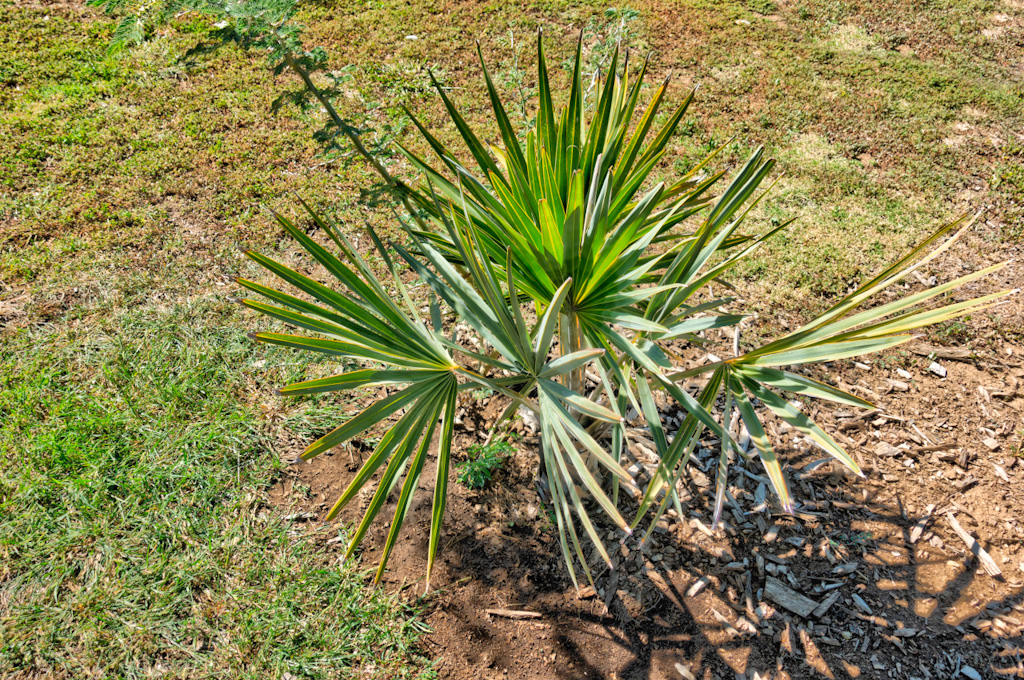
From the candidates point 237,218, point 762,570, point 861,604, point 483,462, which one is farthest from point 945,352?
point 237,218

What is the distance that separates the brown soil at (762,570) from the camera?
231cm

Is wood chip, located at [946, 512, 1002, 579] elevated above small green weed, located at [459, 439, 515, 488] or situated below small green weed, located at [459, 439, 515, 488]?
below

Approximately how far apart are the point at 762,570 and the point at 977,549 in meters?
0.99

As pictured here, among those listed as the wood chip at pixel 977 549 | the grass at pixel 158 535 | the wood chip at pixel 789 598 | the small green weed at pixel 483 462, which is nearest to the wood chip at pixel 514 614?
the grass at pixel 158 535

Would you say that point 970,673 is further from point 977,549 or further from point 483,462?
point 483,462

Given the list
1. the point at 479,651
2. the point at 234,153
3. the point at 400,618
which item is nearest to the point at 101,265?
the point at 234,153

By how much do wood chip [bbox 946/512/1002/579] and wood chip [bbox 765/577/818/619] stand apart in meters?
0.82

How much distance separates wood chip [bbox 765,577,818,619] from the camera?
242cm

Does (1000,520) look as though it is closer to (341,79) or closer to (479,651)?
(479,651)

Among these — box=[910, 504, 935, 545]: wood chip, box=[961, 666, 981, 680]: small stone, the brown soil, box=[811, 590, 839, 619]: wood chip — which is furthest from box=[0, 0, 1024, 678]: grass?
box=[961, 666, 981, 680]: small stone

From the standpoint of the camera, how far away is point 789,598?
245 centimetres

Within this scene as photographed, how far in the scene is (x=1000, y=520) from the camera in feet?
8.96

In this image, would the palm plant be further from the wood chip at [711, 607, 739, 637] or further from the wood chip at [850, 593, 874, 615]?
the wood chip at [850, 593, 874, 615]

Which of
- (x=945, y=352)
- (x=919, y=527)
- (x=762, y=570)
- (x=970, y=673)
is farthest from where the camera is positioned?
(x=945, y=352)
